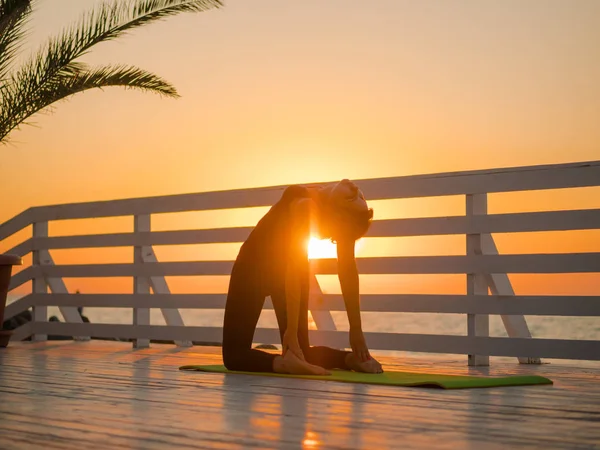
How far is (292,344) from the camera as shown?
481 centimetres

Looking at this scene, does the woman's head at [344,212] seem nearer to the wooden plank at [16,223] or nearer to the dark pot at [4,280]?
the dark pot at [4,280]

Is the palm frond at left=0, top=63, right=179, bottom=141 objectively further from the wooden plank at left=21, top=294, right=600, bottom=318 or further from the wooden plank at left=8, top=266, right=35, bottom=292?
the wooden plank at left=21, top=294, right=600, bottom=318

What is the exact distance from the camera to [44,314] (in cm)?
891

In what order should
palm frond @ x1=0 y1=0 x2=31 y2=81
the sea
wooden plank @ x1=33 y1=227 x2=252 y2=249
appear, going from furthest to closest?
the sea → palm frond @ x1=0 y1=0 x2=31 y2=81 → wooden plank @ x1=33 y1=227 x2=252 y2=249

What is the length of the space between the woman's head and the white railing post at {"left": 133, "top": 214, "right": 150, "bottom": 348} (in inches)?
135

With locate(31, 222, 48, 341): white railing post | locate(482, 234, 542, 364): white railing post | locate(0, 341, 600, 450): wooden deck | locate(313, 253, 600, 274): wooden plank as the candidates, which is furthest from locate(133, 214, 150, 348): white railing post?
locate(482, 234, 542, 364): white railing post

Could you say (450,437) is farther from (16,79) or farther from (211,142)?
(211,142)

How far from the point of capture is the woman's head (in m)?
4.94

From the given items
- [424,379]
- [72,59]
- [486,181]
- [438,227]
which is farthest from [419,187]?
[72,59]

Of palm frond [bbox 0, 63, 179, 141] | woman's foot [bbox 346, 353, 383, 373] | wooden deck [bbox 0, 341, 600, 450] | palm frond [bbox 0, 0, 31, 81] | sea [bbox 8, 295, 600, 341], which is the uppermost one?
palm frond [bbox 0, 0, 31, 81]

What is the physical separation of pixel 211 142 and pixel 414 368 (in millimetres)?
8198

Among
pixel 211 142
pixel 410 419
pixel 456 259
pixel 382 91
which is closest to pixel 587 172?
pixel 456 259

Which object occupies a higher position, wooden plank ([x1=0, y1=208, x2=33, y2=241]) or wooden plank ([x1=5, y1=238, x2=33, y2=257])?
wooden plank ([x1=0, y1=208, x2=33, y2=241])

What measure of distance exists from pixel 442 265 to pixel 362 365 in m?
1.33
